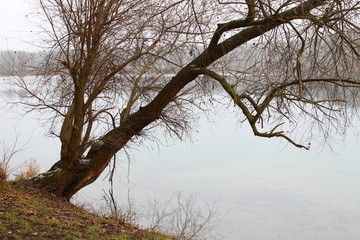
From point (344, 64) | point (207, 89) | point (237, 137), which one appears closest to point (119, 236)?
point (344, 64)

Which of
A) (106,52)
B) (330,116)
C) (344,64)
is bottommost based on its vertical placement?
(330,116)

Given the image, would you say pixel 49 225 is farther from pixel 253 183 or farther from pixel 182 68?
pixel 253 183

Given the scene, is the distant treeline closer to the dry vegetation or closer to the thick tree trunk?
the thick tree trunk

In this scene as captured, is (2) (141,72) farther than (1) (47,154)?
No

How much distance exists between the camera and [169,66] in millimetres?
9273

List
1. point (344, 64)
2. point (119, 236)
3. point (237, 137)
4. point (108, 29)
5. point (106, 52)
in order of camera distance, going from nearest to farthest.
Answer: point (119, 236) < point (344, 64) < point (108, 29) < point (106, 52) < point (237, 137)

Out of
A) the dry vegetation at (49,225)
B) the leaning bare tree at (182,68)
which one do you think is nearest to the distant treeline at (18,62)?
the leaning bare tree at (182,68)

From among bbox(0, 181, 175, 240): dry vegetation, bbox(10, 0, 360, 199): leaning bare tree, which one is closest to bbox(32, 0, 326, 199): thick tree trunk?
bbox(10, 0, 360, 199): leaning bare tree

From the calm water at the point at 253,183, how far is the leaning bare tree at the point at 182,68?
1272 mm

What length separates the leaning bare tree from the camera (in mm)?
5543

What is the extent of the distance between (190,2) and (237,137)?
11.8 m

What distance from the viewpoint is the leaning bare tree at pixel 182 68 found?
18.2 feet

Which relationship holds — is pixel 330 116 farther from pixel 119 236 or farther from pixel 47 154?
pixel 47 154

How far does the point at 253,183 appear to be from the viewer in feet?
42.7
